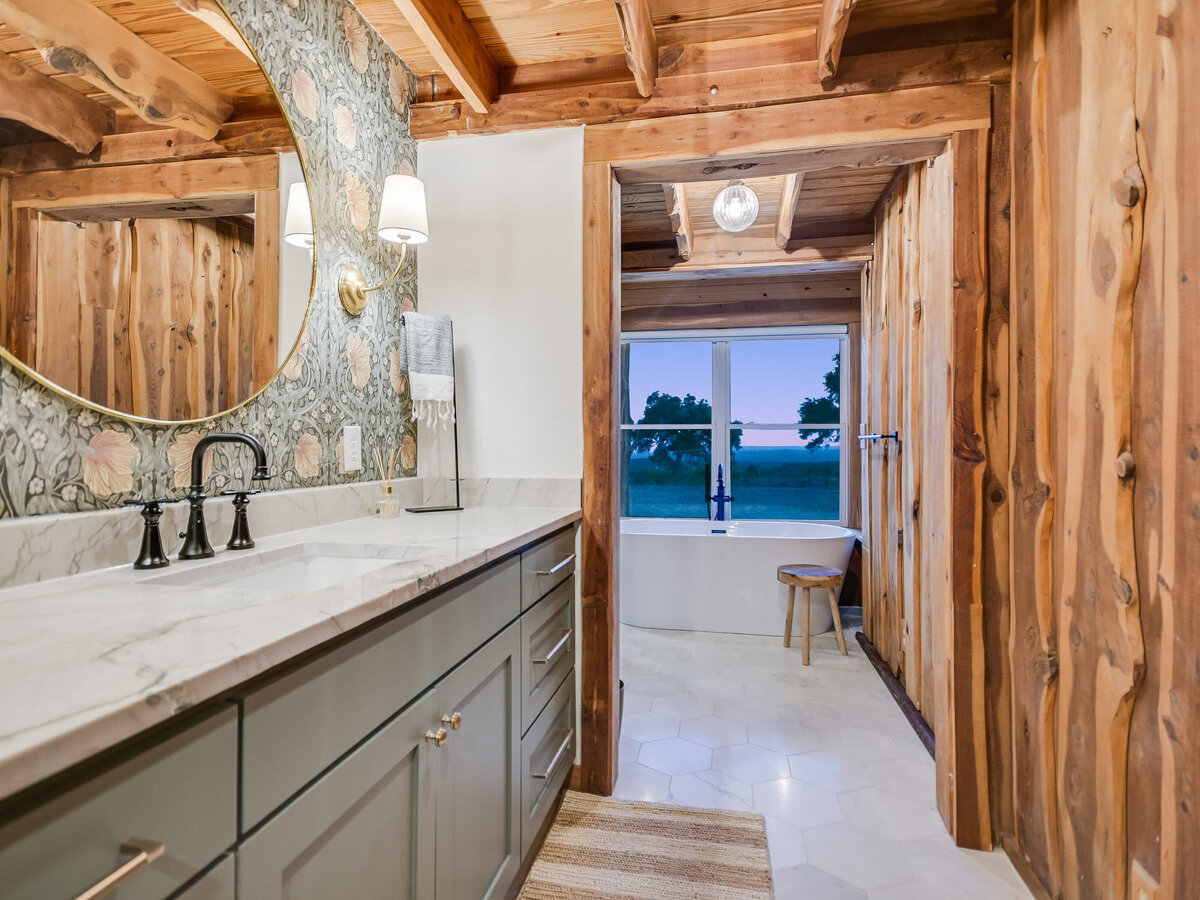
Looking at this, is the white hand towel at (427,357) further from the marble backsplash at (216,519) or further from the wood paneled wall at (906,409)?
the wood paneled wall at (906,409)

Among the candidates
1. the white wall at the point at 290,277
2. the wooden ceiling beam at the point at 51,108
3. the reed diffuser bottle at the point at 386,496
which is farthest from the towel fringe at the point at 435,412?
the wooden ceiling beam at the point at 51,108

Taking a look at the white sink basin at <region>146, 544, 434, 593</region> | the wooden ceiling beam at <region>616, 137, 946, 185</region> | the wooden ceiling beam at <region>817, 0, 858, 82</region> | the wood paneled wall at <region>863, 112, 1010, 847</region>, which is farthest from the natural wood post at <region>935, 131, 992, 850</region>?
the white sink basin at <region>146, 544, 434, 593</region>

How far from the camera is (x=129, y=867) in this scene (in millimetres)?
508

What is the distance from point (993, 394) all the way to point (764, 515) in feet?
9.66

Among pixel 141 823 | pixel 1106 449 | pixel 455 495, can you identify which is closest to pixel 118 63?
pixel 141 823

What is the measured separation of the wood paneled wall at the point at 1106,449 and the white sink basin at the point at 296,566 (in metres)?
1.36

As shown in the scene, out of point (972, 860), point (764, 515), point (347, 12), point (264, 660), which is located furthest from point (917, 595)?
point (347, 12)

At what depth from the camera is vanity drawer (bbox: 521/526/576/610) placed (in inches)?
59.1

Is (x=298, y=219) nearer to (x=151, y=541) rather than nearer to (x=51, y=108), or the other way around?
(x=51, y=108)

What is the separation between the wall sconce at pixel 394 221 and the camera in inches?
71.8

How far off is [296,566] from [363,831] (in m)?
0.64

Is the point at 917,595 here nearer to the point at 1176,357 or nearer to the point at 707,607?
the point at 707,607

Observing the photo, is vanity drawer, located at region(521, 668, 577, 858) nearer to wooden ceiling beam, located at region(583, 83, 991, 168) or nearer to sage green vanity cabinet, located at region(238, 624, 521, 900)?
sage green vanity cabinet, located at region(238, 624, 521, 900)

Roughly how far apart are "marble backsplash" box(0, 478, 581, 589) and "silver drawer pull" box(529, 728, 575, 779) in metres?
0.71
